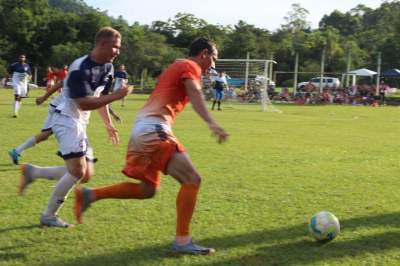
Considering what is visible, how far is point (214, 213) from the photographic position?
610cm

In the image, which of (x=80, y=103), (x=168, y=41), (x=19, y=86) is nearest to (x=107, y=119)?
(x=80, y=103)

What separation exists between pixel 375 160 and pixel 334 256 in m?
6.06

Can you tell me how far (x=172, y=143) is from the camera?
15.7 feet

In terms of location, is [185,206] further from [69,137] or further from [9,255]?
[9,255]

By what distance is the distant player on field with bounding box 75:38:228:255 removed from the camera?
4.72 m

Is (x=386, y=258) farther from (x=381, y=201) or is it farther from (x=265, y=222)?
(x=381, y=201)

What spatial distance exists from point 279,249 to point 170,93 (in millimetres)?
1626

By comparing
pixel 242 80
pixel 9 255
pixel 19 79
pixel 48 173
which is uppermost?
pixel 242 80

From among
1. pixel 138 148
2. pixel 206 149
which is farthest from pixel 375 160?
pixel 138 148

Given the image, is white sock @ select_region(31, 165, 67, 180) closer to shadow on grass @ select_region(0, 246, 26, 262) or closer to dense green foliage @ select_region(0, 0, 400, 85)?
shadow on grass @ select_region(0, 246, 26, 262)

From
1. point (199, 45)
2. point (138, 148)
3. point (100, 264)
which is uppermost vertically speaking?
point (199, 45)

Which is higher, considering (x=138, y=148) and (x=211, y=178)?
(x=138, y=148)

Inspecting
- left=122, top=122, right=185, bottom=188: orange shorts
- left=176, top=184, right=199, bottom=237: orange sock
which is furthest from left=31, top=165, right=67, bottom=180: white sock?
left=176, top=184, right=199, bottom=237: orange sock

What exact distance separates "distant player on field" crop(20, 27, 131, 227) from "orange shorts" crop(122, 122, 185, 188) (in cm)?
45
